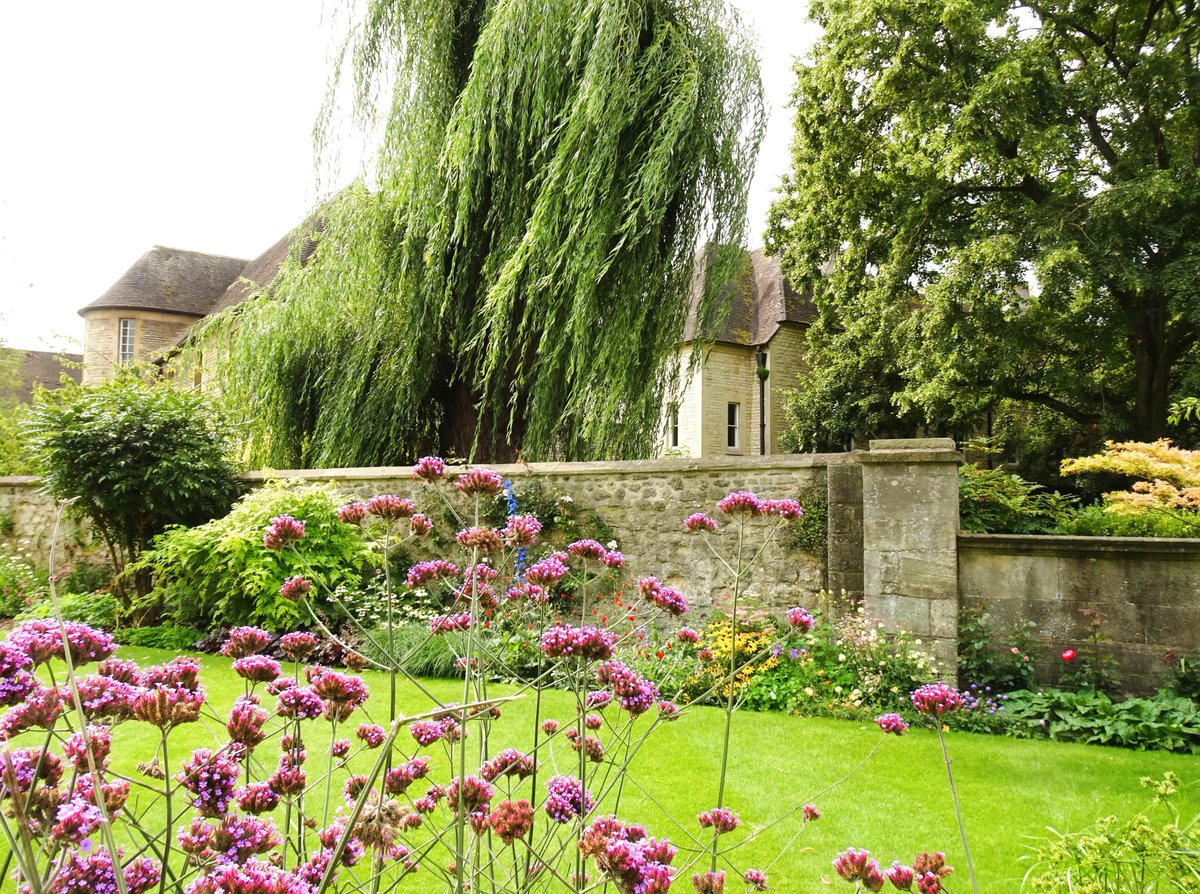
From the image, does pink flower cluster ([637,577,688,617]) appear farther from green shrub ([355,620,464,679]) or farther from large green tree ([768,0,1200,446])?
large green tree ([768,0,1200,446])

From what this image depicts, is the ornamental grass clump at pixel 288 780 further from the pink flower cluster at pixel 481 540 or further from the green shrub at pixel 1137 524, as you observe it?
the green shrub at pixel 1137 524

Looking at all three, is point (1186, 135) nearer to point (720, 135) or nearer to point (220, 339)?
point (720, 135)

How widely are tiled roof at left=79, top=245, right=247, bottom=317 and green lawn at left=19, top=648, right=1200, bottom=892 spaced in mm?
25349

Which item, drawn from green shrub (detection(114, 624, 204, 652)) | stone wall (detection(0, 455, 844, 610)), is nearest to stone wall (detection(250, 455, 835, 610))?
stone wall (detection(0, 455, 844, 610))

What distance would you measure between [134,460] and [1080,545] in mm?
9249

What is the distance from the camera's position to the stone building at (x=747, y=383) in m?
21.5

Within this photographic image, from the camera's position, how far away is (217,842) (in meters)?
1.19

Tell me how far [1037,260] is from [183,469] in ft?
42.6

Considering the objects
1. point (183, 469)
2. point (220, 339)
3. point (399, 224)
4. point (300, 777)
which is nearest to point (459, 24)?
point (399, 224)

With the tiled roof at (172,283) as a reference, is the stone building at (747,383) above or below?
below

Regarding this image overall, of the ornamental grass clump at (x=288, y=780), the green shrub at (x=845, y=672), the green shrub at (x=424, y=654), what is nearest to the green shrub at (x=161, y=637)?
the green shrub at (x=424, y=654)

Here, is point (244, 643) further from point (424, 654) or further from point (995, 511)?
point (995, 511)

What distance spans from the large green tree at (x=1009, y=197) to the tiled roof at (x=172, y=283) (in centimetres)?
2192

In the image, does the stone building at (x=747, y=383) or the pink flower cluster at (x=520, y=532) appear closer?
the pink flower cluster at (x=520, y=532)
